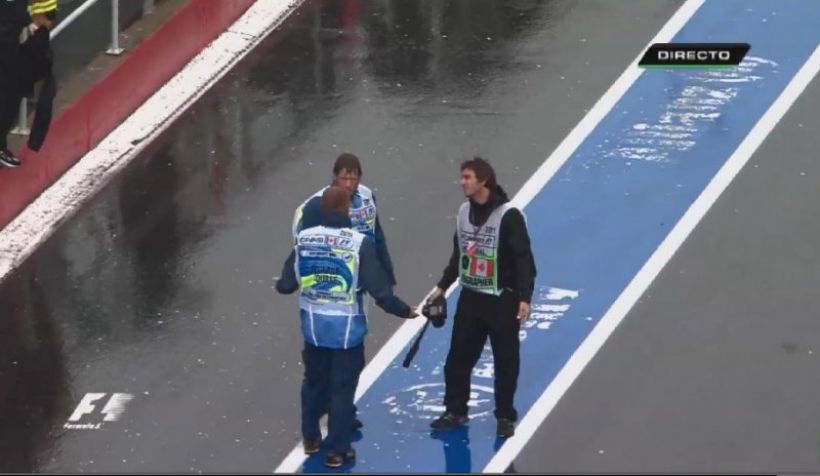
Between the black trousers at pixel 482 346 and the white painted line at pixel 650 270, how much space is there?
221 mm

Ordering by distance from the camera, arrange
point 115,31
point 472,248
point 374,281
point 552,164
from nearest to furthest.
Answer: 1. point 374,281
2. point 472,248
3. point 552,164
4. point 115,31

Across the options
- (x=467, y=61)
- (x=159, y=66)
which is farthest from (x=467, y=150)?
(x=159, y=66)

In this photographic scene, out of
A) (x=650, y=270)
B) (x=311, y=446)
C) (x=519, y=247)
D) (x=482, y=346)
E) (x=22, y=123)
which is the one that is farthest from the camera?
(x=22, y=123)

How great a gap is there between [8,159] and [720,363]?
5.71 meters

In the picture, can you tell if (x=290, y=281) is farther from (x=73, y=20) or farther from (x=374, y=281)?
(x=73, y=20)

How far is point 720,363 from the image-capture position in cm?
1273

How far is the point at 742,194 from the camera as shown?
48.6ft

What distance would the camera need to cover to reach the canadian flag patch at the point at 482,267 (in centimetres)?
1177

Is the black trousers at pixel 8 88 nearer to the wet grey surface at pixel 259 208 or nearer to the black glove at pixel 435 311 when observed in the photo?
the wet grey surface at pixel 259 208

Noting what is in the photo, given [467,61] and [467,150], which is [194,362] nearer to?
[467,150]

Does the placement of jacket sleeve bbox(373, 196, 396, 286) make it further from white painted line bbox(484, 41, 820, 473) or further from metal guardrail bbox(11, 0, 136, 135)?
metal guardrail bbox(11, 0, 136, 135)

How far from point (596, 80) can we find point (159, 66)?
3.73 metres

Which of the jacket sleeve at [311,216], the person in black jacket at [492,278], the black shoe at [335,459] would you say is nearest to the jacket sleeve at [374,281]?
the jacket sleeve at [311,216]

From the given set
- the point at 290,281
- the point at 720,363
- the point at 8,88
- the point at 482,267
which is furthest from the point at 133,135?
the point at 720,363
